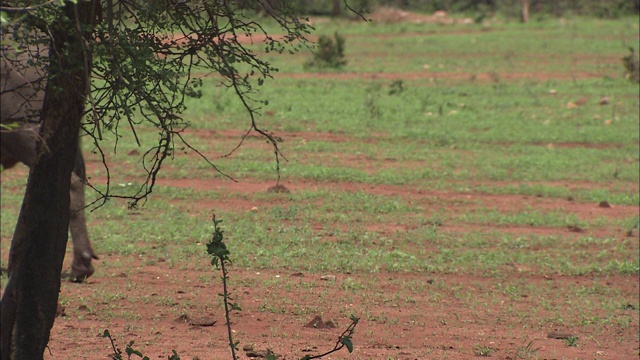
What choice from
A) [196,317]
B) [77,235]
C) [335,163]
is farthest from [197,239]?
[335,163]

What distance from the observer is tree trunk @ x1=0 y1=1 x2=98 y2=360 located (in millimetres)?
4598

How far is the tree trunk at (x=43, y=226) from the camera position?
460 cm

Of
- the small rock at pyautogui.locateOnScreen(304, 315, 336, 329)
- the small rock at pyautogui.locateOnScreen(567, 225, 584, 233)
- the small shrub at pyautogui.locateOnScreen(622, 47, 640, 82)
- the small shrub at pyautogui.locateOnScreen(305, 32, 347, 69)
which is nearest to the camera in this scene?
the small rock at pyautogui.locateOnScreen(304, 315, 336, 329)

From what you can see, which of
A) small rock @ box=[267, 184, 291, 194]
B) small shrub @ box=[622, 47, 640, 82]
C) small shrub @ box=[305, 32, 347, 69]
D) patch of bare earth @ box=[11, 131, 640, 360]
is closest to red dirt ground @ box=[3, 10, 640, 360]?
patch of bare earth @ box=[11, 131, 640, 360]

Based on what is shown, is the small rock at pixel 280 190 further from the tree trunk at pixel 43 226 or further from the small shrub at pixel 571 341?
the tree trunk at pixel 43 226

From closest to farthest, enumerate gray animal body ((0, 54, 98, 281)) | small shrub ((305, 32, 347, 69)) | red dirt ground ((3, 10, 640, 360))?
red dirt ground ((3, 10, 640, 360))
gray animal body ((0, 54, 98, 281))
small shrub ((305, 32, 347, 69))

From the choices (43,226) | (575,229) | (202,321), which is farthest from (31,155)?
(575,229)

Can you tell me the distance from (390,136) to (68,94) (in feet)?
29.3

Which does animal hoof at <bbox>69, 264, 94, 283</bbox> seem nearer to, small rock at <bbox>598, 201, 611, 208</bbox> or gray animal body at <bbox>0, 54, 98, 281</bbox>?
gray animal body at <bbox>0, 54, 98, 281</bbox>

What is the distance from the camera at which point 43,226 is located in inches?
185

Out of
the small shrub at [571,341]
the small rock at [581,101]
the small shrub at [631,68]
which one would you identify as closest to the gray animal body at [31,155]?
the small shrub at [571,341]

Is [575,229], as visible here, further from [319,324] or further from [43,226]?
[43,226]

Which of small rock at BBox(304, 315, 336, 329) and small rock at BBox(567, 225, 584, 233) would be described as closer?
small rock at BBox(304, 315, 336, 329)

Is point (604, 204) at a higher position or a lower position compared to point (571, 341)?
higher
